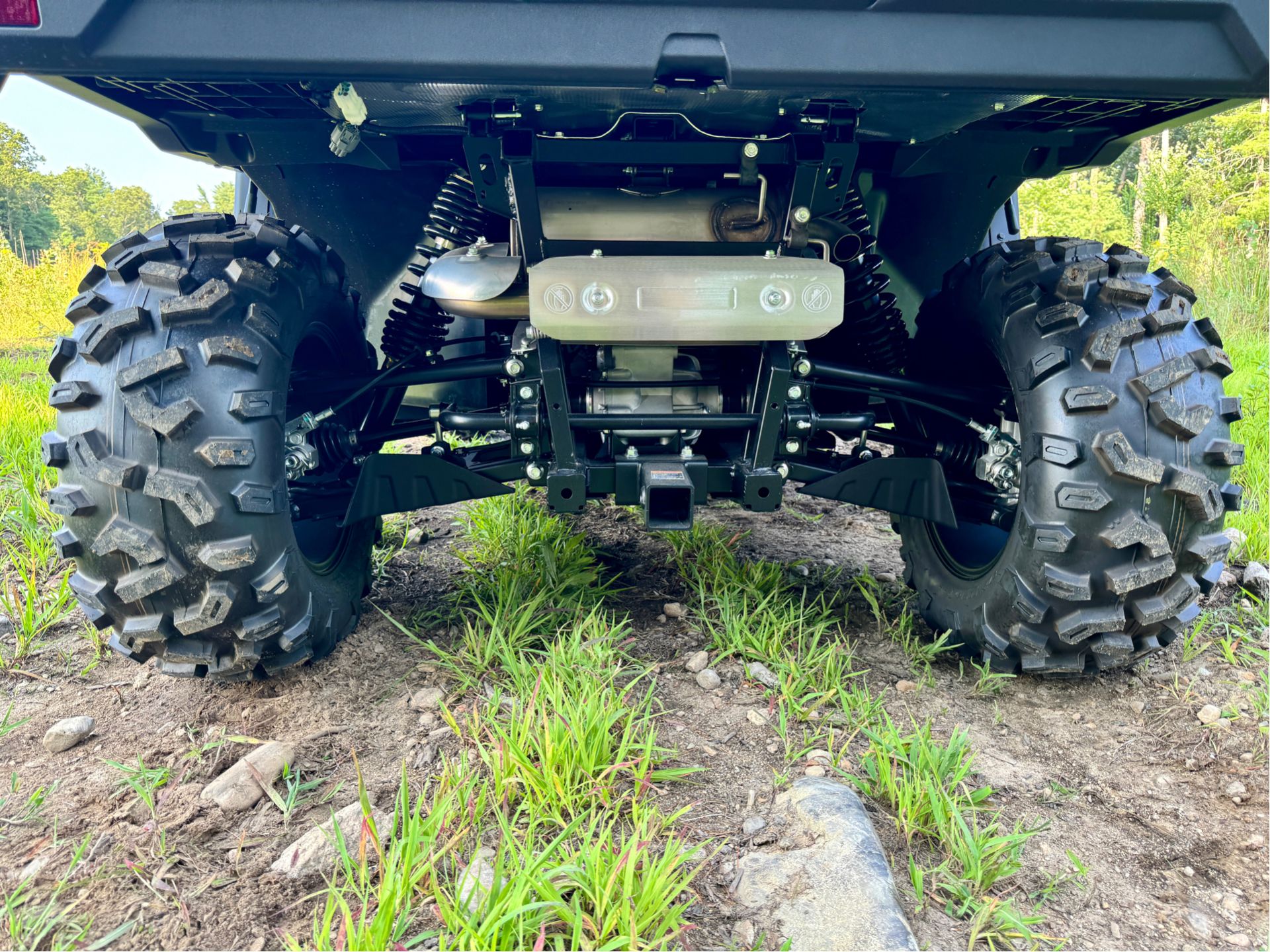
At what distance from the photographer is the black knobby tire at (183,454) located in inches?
67.5

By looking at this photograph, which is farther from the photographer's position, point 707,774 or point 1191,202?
point 1191,202

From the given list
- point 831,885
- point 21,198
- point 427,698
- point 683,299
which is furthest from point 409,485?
point 21,198

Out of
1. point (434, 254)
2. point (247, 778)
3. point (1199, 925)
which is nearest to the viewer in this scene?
point (1199, 925)

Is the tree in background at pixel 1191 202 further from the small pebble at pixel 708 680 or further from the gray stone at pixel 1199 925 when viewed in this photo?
the gray stone at pixel 1199 925

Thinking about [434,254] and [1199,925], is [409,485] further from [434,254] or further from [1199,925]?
[1199,925]

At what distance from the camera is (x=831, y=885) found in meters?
1.37

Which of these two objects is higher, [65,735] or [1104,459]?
[1104,459]

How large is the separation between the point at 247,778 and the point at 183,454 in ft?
2.24

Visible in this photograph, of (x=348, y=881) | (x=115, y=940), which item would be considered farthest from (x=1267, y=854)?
(x=115, y=940)

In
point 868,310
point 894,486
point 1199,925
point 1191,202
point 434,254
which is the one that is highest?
point 1191,202

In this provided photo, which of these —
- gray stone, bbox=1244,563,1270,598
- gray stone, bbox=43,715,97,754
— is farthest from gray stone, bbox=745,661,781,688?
gray stone, bbox=1244,563,1270,598

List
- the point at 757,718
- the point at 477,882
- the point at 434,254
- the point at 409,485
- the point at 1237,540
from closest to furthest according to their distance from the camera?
the point at 477,882
the point at 757,718
the point at 409,485
the point at 434,254
the point at 1237,540

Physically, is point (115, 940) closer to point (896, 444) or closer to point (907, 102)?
point (907, 102)

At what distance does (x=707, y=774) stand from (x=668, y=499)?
2.06 ft
